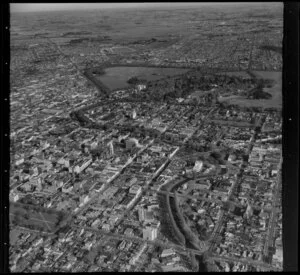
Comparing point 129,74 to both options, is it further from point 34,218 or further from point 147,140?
point 34,218

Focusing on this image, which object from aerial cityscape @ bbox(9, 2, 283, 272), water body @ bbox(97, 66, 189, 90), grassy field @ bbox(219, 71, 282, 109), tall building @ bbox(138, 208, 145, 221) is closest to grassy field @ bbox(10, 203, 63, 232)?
aerial cityscape @ bbox(9, 2, 283, 272)

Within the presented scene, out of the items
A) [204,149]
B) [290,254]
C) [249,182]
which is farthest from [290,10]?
[204,149]

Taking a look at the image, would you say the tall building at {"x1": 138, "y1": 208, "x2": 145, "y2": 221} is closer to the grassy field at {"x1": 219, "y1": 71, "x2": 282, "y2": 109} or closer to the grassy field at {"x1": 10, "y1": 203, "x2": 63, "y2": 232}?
the grassy field at {"x1": 10, "y1": 203, "x2": 63, "y2": 232}

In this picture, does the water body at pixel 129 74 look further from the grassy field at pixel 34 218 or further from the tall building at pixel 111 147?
the grassy field at pixel 34 218

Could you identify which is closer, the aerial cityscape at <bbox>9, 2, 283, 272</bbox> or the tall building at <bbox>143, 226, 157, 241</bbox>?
the aerial cityscape at <bbox>9, 2, 283, 272</bbox>

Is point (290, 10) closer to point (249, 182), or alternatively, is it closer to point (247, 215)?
point (247, 215)

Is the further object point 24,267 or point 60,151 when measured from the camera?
point 60,151
